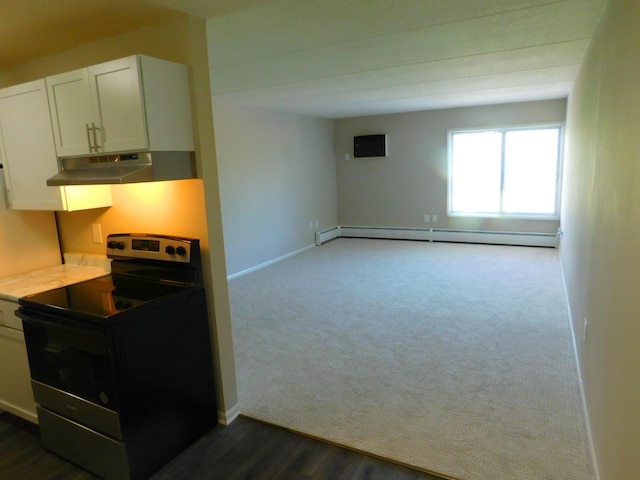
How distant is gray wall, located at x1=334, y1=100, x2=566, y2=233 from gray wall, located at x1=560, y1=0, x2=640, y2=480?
435 centimetres

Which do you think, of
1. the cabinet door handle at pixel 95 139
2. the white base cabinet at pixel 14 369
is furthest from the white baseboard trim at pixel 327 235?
the cabinet door handle at pixel 95 139

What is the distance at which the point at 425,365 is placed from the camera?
3.10 metres

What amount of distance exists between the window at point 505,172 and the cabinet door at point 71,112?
6197mm

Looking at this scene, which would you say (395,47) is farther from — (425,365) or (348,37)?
(425,365)

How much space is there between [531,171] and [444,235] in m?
1.75

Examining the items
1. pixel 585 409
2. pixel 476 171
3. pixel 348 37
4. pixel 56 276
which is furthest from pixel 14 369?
pixel 476 171

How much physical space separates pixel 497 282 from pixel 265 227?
3.33m

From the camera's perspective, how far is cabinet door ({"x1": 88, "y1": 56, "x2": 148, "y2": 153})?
1.94 meters

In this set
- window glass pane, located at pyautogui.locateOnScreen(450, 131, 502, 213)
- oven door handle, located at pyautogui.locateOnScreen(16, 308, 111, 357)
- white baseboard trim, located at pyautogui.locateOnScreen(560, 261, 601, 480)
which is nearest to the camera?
oven door handle, located at pyautogui.locateOnScreen(16, 308, 111, 357)

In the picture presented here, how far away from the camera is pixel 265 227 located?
6.26 metres

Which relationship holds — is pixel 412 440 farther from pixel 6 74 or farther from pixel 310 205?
pixel 310 205

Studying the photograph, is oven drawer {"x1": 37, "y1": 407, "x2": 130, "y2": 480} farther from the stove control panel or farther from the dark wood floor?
the stove control panel

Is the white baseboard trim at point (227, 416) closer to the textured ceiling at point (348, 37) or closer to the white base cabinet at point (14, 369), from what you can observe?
the white base cabinet at point (14, 369)

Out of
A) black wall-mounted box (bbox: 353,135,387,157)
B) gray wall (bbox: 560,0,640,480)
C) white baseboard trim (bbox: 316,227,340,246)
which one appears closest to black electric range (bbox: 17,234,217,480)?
gray wall (bbox: 560,0,640,480)
